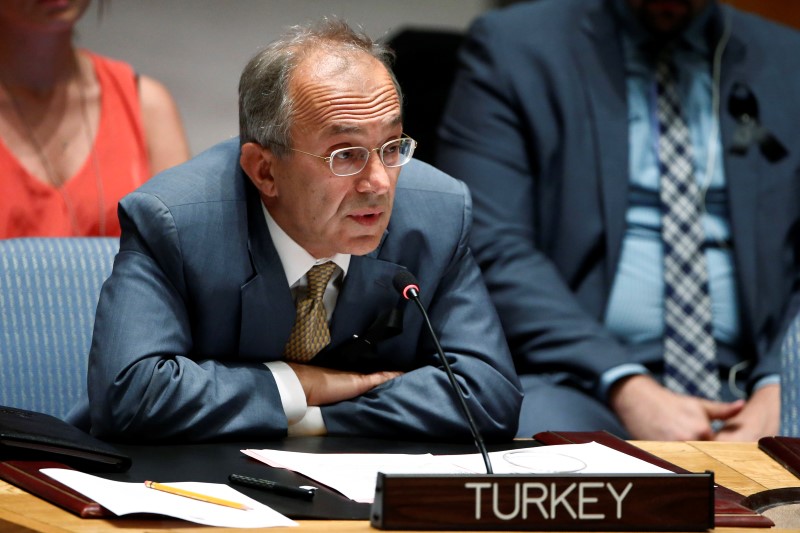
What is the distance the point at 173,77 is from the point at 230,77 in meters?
0.17

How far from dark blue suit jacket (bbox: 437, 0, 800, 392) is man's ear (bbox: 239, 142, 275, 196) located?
3.01ft

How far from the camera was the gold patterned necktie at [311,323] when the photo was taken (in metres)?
1.96

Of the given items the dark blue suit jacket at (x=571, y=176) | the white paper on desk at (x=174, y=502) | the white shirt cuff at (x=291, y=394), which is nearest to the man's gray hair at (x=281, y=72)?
the white shirt cuff at (x=291, y=394)

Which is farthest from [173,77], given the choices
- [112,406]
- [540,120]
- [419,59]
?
[112,406]

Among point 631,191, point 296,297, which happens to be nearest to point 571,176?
point 631,191

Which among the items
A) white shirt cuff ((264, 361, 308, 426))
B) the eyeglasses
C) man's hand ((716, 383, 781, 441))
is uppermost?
the eyeglasses

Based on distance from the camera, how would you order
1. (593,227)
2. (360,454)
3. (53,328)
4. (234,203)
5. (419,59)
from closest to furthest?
(360,454), (234,203), (53,328), (593,227), (419,59)

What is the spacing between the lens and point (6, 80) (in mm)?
2875

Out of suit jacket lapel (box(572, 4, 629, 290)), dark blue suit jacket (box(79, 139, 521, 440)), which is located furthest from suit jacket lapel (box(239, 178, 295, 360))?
suit jacket lapel (box(572, 4, 629, 290))

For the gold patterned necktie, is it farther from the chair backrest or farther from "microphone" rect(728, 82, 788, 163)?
"microphone" rect(728, 82, 788, 163)

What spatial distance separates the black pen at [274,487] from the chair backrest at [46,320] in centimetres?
68

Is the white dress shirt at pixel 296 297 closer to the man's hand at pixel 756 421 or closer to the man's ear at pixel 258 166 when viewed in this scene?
the man's ear at pixel 258 166

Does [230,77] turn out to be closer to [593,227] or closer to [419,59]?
[419,59]

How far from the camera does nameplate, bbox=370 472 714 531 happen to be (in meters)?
1.26
